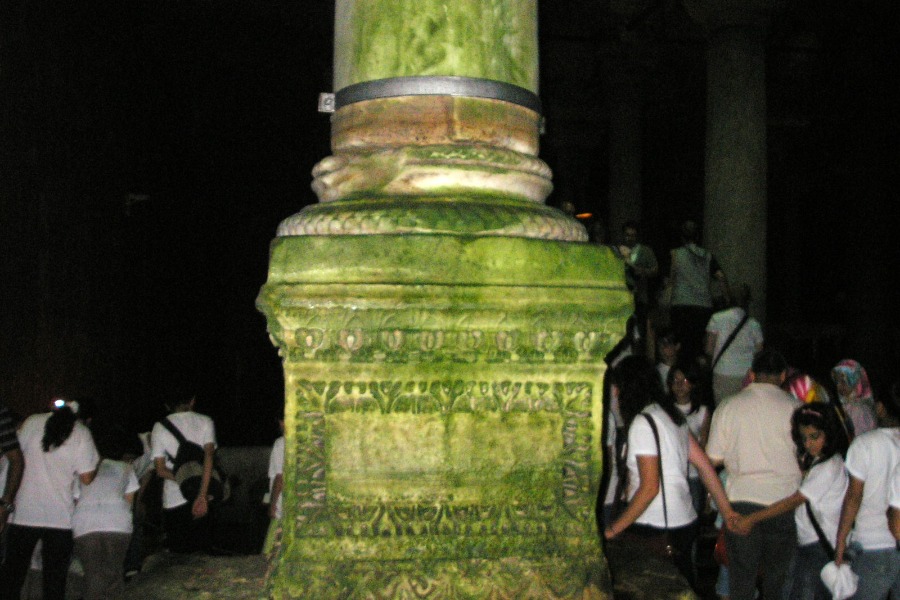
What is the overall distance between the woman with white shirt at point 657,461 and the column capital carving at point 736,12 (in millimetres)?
8277

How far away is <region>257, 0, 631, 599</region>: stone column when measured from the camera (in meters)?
2.85

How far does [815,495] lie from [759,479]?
0.33m

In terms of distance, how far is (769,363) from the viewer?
618 cm

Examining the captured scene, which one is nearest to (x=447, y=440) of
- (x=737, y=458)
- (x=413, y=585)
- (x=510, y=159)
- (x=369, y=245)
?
(x=413, y=585)

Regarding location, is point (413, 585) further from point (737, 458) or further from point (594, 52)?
point (594, 52)

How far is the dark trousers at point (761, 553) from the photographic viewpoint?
5.92m

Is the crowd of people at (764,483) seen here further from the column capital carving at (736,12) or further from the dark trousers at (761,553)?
the column capital carving at (736,12)

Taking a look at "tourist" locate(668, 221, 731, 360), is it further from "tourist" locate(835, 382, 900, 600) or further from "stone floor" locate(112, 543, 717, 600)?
"stone floor" locate(112, 543, 717, 600)

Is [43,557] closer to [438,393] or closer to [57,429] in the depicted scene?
[57,429]

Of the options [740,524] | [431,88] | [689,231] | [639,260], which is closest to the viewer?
[431,88]

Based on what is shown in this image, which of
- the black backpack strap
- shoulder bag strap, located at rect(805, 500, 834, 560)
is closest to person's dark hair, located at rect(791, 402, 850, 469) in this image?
shoulder bag strap, located at rect(805, 500, 834, 560)

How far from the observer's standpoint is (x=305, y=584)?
9.44ft

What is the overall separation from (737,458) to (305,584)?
3790 millimetres

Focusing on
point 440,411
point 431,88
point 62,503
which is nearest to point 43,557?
point 62,503
